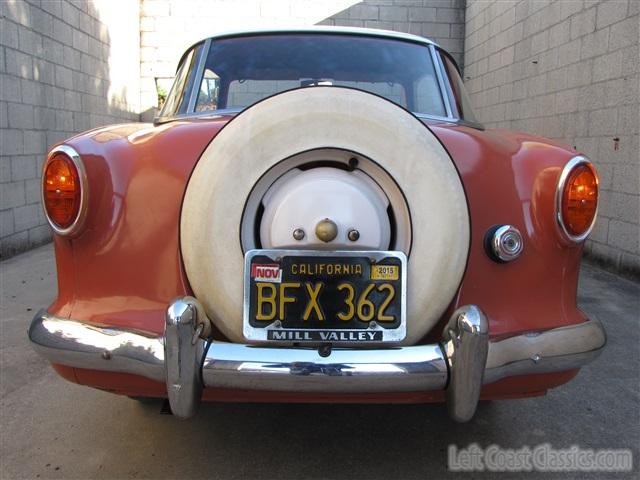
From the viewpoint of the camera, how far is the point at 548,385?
5.90 feet

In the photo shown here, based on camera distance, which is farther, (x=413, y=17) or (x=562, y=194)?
(x=413, y=17)

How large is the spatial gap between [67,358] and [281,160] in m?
0.93

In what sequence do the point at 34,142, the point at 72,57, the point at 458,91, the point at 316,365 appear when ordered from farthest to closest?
the point at 72,57 → the point at 34,142 → the point at 458,91 → the point at 316,365

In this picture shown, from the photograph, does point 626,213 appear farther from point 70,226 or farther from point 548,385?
point 70,226

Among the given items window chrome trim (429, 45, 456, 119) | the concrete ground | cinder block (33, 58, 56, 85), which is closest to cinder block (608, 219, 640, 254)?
the concrete ground

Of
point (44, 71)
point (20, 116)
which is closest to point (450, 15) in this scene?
point (44, 71)

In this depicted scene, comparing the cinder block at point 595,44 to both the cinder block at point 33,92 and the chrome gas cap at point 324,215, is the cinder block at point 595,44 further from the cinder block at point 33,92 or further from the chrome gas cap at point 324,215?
the cinder block at point 33,92

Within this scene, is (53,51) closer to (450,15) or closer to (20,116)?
(20,116)

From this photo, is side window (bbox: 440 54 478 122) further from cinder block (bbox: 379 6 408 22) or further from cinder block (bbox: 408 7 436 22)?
cinder block (bbox: 408 7 436 22)

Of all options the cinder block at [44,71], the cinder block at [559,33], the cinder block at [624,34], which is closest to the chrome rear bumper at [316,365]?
the cinder block at [624,34]

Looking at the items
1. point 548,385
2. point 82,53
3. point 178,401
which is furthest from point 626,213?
point 82,53

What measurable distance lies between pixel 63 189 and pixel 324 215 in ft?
2.77

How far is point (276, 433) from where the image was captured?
7.63 feet

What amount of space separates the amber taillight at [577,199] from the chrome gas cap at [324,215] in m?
0.60
